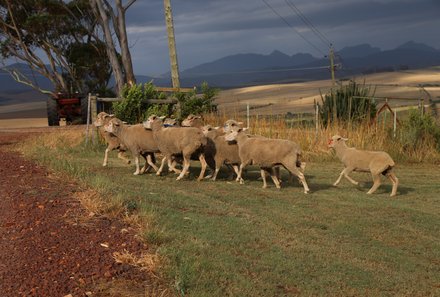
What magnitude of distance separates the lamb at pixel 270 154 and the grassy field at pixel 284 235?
0.46 m

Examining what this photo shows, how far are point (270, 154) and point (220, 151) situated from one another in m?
1.74

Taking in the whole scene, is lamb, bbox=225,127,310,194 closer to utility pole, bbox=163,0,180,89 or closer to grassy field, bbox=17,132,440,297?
grassy field, bbox=17,132,440,297

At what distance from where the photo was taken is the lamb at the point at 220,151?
14820 millimetres

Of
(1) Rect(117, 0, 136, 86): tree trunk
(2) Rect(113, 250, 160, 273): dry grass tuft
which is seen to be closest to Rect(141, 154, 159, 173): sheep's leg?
(2) Rect(113, 250, 160, 273): dry grass tuft

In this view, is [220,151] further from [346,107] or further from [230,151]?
[346,107]

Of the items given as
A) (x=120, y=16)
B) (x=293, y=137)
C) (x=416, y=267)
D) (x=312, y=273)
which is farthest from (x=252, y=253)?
(x=120, y=16)

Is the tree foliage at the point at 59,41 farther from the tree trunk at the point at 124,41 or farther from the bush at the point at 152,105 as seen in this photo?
the bush at the point at 152,105

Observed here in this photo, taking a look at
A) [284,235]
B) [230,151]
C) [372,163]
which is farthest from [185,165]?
[284,235]

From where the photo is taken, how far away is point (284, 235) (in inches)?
382

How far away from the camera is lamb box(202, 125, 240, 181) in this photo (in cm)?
1482

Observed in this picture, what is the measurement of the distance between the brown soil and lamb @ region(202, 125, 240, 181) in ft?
14.1

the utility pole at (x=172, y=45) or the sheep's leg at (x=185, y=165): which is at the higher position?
the utility pole at (x=172, y=45)

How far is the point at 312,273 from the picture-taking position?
8.20 m

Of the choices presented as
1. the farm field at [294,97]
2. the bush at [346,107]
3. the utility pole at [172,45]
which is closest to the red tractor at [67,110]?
the farm field at [294,97]
